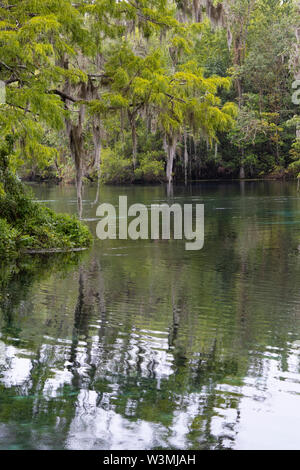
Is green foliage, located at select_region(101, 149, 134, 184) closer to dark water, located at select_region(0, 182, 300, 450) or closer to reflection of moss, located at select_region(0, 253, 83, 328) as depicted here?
reflection of moss, located at select_region(0, 253, 83, 328)

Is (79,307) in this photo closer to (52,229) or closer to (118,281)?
(118,281)

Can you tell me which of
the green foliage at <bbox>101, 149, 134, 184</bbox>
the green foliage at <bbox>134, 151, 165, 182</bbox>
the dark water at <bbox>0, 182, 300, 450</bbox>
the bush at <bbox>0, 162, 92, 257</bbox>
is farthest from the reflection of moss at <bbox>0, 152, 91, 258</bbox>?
the green foliage at <bbox>101, 149, 134, 184</bbox>

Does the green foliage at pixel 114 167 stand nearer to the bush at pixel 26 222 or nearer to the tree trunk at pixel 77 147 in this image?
the tree trunk at pixel 77 147

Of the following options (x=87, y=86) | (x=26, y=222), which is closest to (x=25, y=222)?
(x=26, y=222)

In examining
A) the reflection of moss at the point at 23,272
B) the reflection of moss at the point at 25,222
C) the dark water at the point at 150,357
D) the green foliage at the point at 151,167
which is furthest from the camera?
the green foliage at the point at 151,167

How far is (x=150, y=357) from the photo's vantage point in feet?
22.7

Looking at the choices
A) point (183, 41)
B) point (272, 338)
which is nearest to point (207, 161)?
point (183, 41)

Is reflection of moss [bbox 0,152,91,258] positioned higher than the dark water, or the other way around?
reflection of moss [bbox 0,152,91,258]

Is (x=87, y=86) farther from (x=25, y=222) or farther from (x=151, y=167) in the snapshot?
(x=151, y=167)

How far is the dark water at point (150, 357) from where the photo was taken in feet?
16.6

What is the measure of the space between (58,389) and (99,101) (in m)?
11.5

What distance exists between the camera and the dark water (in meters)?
5.07

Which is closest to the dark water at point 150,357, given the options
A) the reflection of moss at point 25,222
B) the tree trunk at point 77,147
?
the reflection of moss at point 25,222
